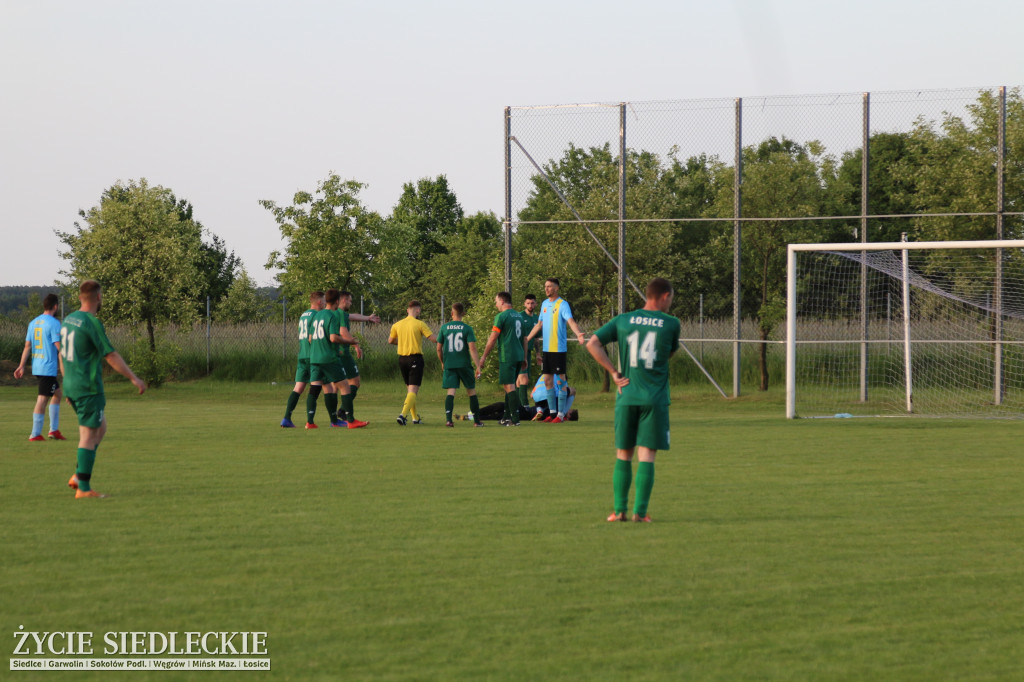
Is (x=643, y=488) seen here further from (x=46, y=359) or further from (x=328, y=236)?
(x=328, y=236)

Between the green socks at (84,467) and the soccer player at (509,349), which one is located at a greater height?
the soccer player at (509,349)

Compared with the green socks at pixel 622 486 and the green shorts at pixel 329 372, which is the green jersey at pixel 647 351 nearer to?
the green socks at pixel 622 486

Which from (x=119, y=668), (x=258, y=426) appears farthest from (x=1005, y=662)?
(x=258, y=426)

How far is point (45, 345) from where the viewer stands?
47.0ft

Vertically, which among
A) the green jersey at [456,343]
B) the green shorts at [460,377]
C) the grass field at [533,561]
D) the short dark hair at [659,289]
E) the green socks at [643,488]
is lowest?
the grass field at [533,561]

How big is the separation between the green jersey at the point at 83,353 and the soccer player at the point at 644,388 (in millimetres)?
4305

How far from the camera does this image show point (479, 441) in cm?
1415

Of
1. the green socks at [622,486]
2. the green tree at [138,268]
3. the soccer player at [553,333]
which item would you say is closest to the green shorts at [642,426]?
the green socks at [622,486]

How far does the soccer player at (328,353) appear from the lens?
52.0ft

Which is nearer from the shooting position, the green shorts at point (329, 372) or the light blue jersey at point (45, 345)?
the light blue jersey at point (45, 345)

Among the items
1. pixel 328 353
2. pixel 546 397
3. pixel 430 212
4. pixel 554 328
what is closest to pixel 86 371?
pixel 328 353

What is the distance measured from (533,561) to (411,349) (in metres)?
10.6

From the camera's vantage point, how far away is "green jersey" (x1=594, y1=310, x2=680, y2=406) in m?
8.02

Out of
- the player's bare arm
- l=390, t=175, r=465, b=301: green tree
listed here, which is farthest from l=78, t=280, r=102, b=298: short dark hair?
l=390, t=175, r=465, b=301: green tree
